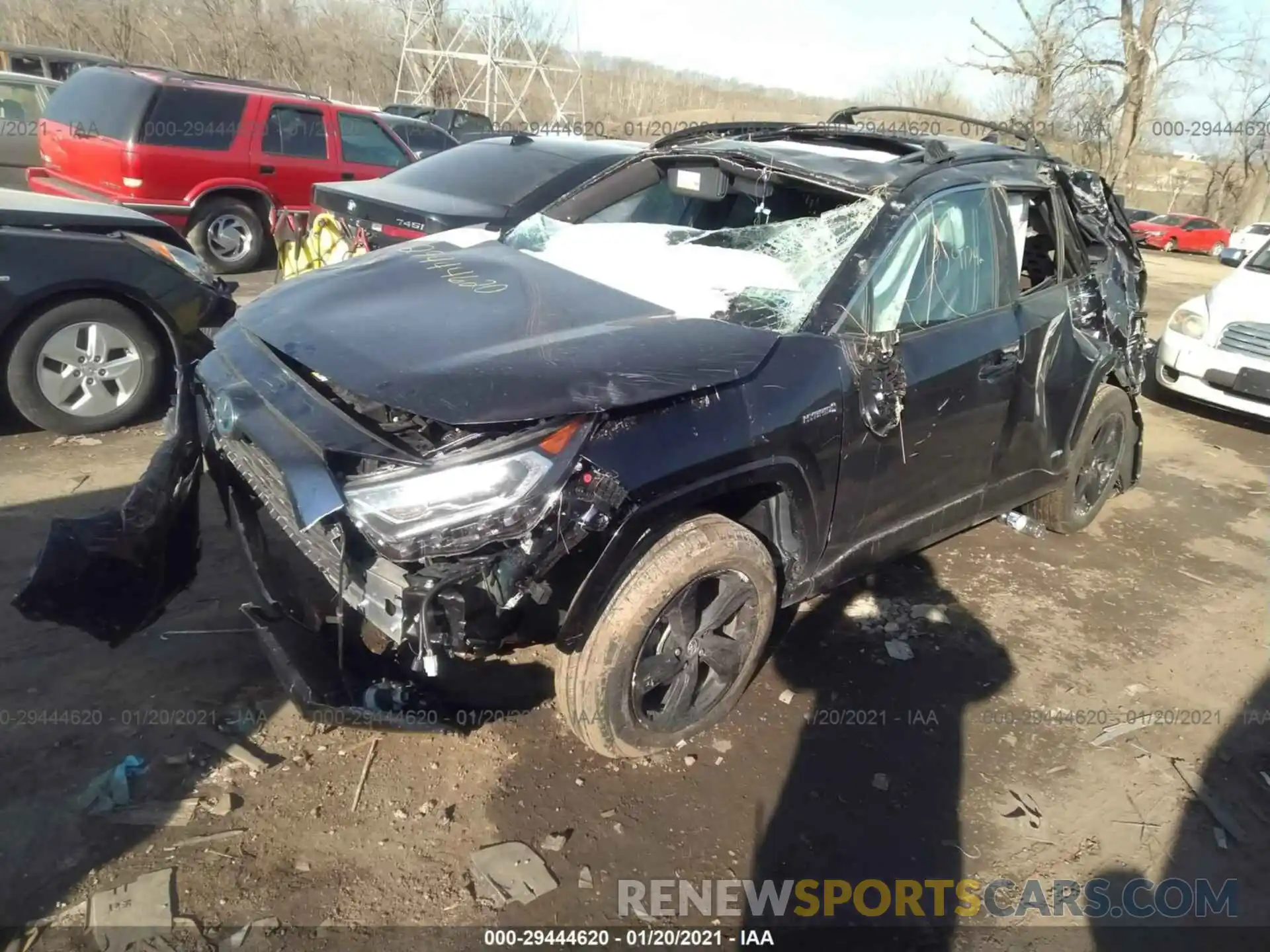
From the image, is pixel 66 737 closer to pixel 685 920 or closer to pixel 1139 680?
pixel 685 920

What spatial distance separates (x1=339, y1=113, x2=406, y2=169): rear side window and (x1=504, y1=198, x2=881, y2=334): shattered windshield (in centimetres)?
709

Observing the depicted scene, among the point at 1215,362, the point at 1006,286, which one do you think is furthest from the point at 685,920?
the point at 1215,362

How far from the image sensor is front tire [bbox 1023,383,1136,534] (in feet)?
15.0

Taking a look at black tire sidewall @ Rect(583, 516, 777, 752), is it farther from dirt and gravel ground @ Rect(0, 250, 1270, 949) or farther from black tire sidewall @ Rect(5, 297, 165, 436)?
black tire sidewall @ Rect(5, 297, 165, 436)

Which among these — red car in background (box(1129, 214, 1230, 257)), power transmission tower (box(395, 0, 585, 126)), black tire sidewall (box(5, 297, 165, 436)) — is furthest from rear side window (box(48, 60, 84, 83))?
red car in background (box(1129, 214, 1230, 257))

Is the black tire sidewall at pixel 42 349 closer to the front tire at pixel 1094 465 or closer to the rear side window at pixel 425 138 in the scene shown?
the front tire at pixel 1094 465

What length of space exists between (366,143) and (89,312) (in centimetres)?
609

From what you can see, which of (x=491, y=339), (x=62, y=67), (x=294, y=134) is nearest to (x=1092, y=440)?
(x=491, y=339)

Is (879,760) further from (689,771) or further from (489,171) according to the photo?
(489,171)

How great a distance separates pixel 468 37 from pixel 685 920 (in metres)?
35.9

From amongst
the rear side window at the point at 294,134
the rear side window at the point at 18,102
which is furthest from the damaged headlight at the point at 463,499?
the rear side window at the point at 18,102

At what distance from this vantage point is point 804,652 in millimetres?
3633

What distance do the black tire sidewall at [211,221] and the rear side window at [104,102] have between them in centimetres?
92

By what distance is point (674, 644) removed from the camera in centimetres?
284
